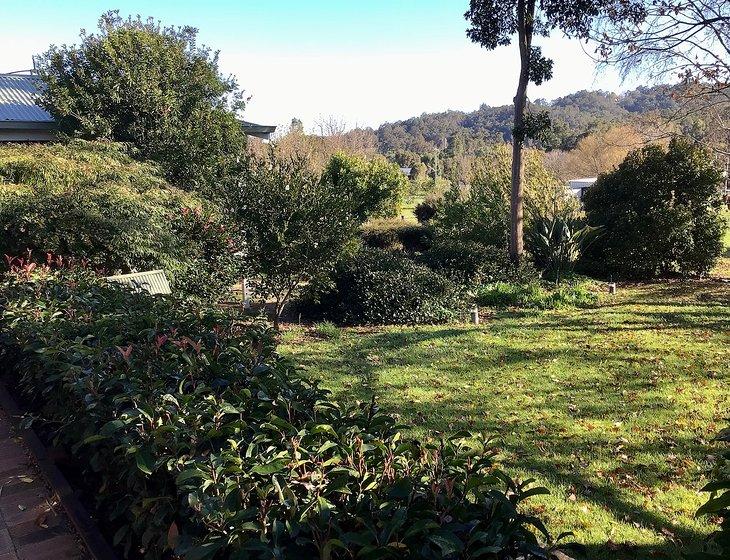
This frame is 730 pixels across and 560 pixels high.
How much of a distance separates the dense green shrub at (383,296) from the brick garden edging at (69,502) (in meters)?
5.42

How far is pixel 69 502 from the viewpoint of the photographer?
2.44 meters

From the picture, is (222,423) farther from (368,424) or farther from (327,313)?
(327,313)

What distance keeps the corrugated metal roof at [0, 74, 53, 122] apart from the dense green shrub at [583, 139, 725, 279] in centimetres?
1422

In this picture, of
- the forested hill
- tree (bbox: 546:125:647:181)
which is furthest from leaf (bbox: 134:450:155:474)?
the forested hill

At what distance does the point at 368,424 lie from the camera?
1.98m

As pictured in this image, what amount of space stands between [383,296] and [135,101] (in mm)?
7889

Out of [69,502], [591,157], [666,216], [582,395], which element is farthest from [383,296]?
[591,157]

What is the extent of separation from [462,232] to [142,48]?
896cm

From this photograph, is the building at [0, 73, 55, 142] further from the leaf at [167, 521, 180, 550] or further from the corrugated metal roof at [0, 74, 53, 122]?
the leaf at [167, 521, 180, 550]

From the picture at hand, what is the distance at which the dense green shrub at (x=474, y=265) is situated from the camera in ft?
34.9

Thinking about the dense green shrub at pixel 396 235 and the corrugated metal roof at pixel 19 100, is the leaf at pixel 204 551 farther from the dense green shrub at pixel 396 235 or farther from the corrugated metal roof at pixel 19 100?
the corrugated metal roof at pixel 19 100

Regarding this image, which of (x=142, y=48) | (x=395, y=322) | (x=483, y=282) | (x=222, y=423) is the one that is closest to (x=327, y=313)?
(x=395, y=322)

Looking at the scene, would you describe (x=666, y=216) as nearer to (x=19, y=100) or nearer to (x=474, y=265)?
(x=474, y=265)

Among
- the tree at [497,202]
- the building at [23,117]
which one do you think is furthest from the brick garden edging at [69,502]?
the building at [23,117]
